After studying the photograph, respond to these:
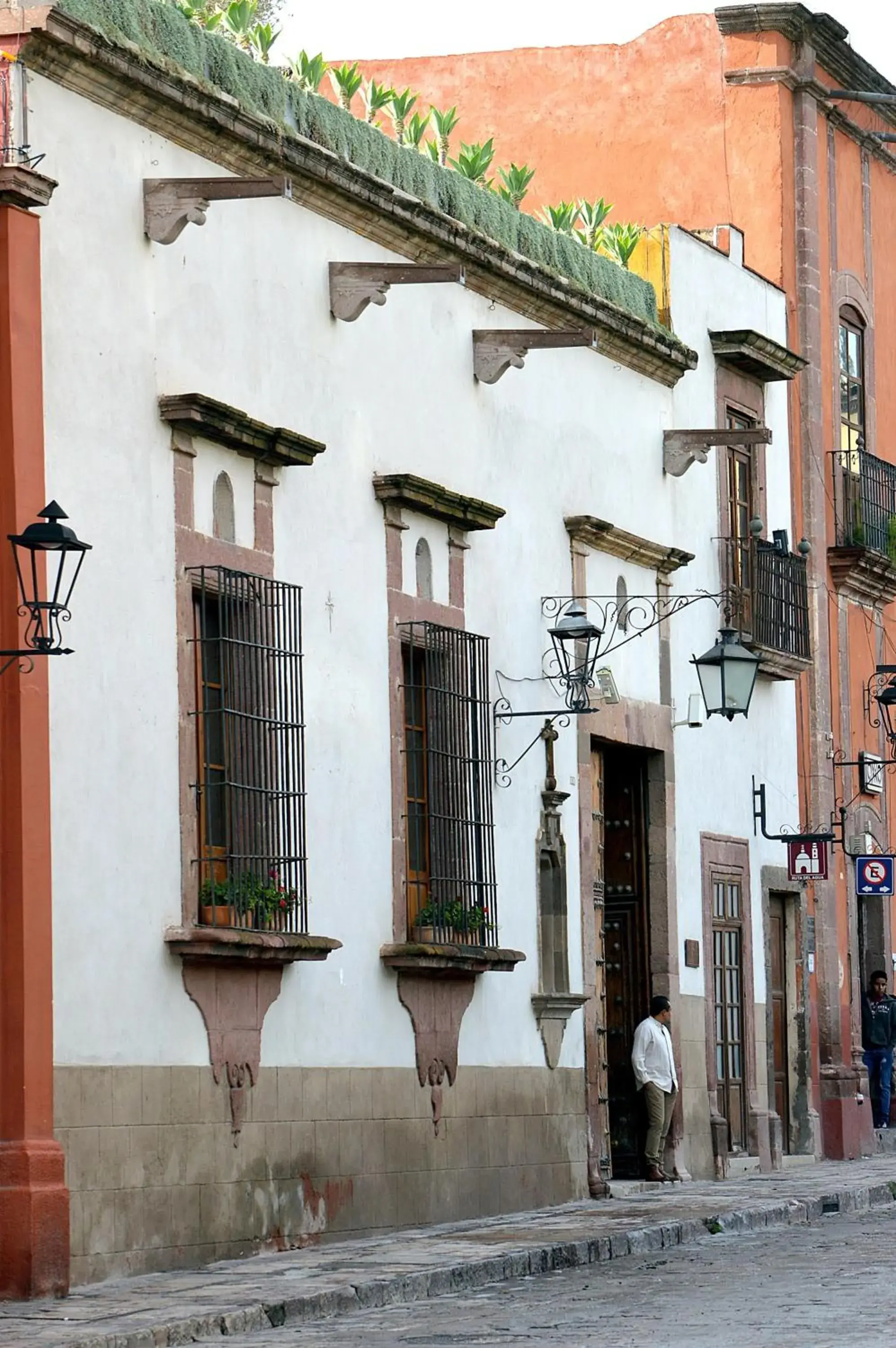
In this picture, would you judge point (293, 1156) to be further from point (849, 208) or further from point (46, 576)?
point (849, 208)

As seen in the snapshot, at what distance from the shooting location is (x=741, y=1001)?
21578 mm

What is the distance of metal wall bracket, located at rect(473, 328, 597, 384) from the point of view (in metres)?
17.2

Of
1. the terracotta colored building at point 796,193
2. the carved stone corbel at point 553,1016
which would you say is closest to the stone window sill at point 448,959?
the carved stone corbel at point 553,1016

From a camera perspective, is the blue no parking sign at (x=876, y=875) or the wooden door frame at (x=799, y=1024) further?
the blue no parking sign at (x=876, y=875)

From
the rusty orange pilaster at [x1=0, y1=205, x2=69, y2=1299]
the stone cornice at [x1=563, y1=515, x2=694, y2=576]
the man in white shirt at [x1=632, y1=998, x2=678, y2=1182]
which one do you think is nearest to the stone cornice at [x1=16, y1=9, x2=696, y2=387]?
the rusty orange pilaster at [x1=0, y1=205, x2=69, y2=1299]

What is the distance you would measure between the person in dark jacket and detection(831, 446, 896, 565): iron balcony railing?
3.92m

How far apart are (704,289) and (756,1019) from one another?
5.77m

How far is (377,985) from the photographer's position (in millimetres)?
15344

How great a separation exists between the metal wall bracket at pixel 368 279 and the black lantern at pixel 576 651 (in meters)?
2.47

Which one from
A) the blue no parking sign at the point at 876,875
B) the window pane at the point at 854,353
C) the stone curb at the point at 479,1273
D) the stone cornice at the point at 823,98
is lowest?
the stone curb at the point at 479,1273

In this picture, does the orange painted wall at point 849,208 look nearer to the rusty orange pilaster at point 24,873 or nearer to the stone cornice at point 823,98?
the stone cornice at point 823,98

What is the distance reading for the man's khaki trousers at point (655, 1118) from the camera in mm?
19172

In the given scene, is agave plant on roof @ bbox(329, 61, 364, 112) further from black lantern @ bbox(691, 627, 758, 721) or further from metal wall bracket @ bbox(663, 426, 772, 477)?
metal wall bracket @ bbox(663, 426, 772, 477)

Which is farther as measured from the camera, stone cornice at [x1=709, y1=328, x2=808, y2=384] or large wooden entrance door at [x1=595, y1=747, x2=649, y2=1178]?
stone cornice at [x1=709, y1=328, x2=808, y2=384]
